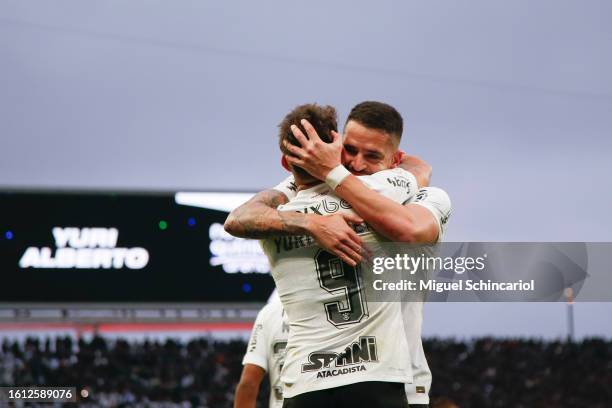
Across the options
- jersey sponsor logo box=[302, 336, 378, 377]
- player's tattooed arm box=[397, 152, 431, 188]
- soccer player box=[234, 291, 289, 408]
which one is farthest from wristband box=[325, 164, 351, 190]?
soccer player box=[234, 291, 289, 408]

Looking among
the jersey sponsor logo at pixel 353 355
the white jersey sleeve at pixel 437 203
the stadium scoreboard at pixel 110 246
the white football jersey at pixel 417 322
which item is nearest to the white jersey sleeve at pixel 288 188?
the white football jersey at pixel 417 322

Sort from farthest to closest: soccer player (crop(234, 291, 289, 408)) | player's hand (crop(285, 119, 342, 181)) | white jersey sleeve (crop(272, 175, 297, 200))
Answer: soccer player (crop(234, 291, 289, 408)) → white jersey sleeve (crop(272, 175, 297, 200)) → player's hand (crop(285, 119, 342, 181))

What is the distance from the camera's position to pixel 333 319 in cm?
318

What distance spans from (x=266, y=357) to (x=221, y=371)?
61.6 feet

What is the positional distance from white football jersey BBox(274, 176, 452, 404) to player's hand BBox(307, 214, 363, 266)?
0.43 metres

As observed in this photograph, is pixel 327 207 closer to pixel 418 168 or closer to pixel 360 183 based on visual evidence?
pixel 360 183

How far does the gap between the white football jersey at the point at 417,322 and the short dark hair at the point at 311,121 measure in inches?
14.5

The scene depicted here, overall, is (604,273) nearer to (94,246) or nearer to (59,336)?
(59,336)

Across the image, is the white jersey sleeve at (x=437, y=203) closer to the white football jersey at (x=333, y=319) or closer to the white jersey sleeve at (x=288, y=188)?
the white football jersey at (x=333, y=319)

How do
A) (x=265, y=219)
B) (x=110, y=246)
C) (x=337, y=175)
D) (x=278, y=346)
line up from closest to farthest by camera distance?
(x=337, y=175) → (x=265, y=219) → (x=278, y=346) → (x=110, y=246)

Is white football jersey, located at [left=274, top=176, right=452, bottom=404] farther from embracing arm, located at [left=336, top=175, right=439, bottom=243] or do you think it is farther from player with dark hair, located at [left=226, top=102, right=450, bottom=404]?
embracing arm, located at [left=336, top=175, right=439, bottom=243]

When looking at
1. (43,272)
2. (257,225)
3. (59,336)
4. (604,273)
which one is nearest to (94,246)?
(43,272)

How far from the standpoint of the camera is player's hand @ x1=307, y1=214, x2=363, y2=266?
3150 mm

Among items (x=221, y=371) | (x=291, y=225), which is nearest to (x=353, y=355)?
(x=291, y=225)
